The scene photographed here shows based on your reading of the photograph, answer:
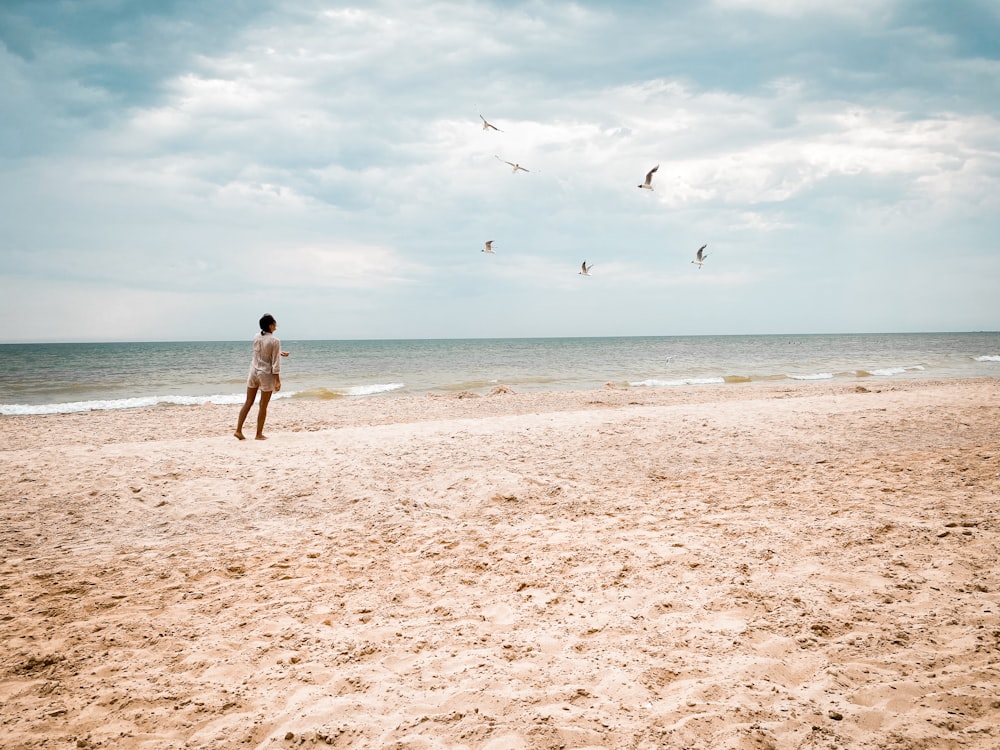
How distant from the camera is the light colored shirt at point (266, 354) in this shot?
29.3 ft

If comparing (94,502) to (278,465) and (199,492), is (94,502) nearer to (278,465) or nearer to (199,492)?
(199,492)

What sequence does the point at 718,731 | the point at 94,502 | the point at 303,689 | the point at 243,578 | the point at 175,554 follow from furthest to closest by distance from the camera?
the point at 94,502, the point at 175,554, the point at 243,578, the point at 303,689, the point at 718,731

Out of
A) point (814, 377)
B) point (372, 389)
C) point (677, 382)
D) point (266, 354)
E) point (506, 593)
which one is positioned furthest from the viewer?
point (814, 377)

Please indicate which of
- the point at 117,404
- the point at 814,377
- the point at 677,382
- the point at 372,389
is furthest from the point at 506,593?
the point at 814,377

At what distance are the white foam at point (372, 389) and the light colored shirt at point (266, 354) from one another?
40.7 feet

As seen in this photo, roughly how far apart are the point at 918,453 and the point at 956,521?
3.25 metres

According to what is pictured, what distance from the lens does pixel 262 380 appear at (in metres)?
9.02

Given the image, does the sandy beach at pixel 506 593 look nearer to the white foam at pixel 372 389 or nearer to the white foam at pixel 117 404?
the white foam at pixel 117 404

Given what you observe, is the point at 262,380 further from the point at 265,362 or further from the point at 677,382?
the point at 677,382

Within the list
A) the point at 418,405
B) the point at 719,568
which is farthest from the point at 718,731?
the point at 418,405

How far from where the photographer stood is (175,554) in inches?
210

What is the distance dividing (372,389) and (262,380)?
14085 mm

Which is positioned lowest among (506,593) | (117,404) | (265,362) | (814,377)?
Answer: (506,593)

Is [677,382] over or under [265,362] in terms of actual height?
under
